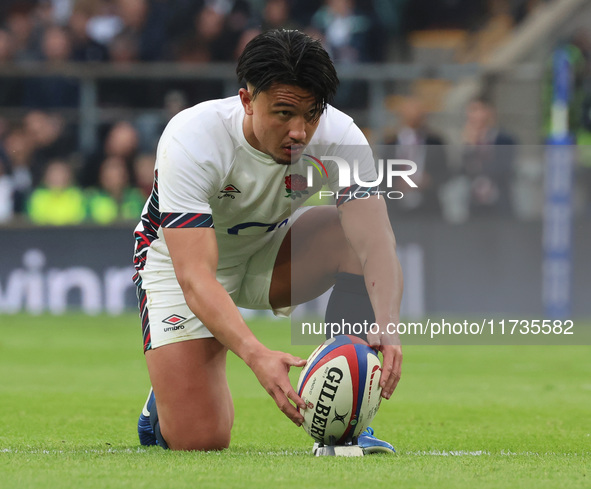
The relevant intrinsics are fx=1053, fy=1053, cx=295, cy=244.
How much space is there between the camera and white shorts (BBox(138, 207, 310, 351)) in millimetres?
4906

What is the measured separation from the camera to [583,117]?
12.9 metres

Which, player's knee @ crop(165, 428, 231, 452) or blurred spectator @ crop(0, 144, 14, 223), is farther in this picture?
blurred spectator @ crop(0, 144, 14, 223)

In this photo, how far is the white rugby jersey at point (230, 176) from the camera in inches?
171

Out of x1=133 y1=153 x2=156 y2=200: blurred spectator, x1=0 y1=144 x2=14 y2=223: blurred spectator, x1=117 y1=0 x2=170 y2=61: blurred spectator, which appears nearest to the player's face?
x1=133 y1=153 x2=156 y2=200: blurred spectator

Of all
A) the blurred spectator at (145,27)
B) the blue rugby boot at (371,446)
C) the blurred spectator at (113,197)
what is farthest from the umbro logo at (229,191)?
the blurred spectator at (145,27)

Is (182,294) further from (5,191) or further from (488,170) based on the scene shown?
(5,191)

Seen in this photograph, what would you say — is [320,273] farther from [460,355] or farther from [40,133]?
[40,133]

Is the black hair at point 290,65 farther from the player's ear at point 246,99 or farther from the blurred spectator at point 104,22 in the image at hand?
the blurred spectator at point 104,22

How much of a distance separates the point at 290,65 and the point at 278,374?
3.88ft

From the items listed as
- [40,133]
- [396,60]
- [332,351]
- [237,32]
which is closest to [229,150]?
[332,351]

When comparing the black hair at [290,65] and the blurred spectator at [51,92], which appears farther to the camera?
the blurred spectator at [51,92]

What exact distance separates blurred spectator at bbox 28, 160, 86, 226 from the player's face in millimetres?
8628

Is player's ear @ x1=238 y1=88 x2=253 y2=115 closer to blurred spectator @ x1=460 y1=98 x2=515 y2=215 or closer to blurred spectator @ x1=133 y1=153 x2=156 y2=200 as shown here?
blurred spectator @ x1=460 y1=98 x2=515 y2=215

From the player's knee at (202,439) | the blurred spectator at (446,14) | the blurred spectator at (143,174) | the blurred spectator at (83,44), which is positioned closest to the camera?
the player's knee at (202,439)
